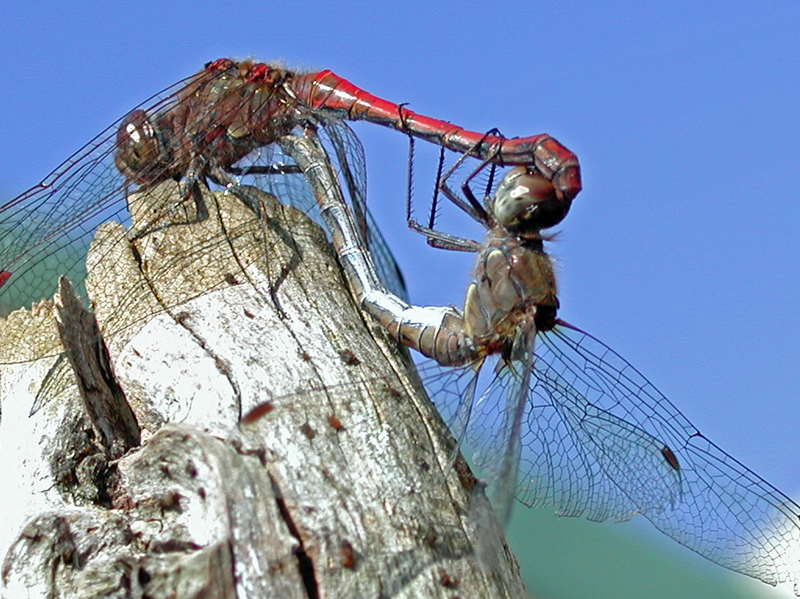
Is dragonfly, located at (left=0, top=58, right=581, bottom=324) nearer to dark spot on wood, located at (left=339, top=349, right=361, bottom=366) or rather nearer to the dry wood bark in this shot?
the dry wood bark

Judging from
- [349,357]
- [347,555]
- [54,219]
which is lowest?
[347,555]

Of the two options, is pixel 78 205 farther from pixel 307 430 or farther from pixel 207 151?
pixel 307 430

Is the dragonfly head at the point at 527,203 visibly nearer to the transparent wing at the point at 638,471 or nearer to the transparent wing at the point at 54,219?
the transparent wing at the point at 638,471

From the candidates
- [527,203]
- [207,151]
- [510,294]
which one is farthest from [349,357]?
[207,151]

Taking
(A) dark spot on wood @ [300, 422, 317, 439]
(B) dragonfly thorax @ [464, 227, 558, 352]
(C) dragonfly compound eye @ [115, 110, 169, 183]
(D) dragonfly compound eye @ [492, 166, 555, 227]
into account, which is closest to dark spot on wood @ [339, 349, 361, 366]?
(A) dark spot on wood @ [300, 422, 317, 439]

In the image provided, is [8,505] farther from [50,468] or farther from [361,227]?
[361,227]

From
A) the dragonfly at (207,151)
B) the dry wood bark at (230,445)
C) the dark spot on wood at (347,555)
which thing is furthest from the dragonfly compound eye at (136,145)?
the dark spot on wood at (347,555)
